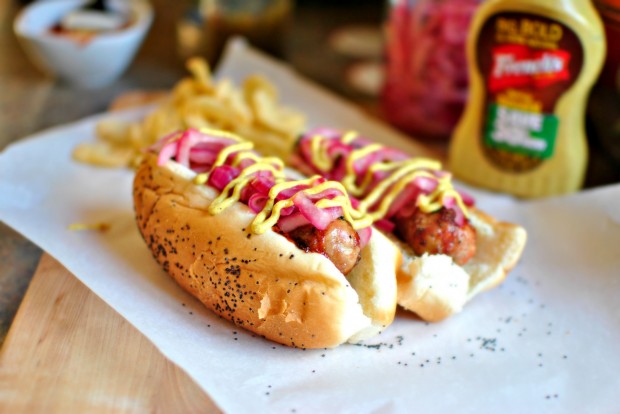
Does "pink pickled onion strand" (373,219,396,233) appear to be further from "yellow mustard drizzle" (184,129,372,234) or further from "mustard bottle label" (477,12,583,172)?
"mustard bottle label" (477,12,583,172)

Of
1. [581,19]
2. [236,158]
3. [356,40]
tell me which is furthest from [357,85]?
[236,158]

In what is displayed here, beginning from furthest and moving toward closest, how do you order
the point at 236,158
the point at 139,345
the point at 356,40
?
the point at 356,40 < the point at 236,158 < the point at 139,345

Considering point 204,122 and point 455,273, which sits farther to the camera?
point 204,122

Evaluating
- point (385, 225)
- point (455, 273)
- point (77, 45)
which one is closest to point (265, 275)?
point (385, 225)

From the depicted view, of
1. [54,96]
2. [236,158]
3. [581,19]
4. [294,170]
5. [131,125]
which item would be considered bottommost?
[54,96]

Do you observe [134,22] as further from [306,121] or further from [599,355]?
[599,355]

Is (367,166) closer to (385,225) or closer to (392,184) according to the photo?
(392,184)

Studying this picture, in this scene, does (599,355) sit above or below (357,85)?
above

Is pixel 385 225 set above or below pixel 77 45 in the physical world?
above

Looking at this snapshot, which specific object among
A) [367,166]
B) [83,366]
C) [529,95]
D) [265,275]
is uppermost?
[529,95]
